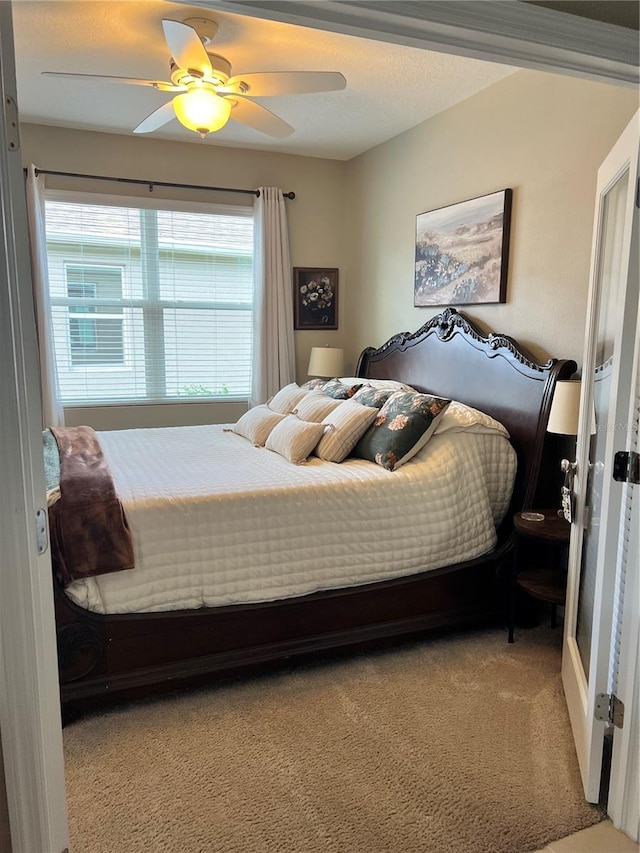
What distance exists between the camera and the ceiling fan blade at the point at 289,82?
2.50 metres

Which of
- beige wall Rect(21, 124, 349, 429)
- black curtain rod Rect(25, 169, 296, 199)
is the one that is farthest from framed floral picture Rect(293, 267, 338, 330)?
black curtain rod Rect(25, 169, 296, 199)

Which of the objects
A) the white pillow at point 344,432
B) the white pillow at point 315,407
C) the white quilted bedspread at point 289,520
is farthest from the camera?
the white pillow at point 315,407

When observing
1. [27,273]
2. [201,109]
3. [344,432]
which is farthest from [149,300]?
[27,273]

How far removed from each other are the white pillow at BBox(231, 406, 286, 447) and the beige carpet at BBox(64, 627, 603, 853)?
4.44 ft

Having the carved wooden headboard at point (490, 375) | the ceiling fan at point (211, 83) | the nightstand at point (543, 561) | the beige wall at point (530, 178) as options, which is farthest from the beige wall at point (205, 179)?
the nightstand at point (543, 561)

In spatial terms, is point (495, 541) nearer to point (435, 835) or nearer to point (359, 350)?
point (435, 835)

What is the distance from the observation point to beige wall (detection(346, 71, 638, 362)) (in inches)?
108

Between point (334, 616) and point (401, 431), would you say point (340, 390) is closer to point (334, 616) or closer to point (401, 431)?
point (401, 431)

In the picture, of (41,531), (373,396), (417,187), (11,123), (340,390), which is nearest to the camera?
(11,123)

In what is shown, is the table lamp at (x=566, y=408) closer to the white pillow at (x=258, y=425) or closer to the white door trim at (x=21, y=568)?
the white pillow at (x=258, y=425)

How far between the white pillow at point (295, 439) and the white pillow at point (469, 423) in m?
0.61

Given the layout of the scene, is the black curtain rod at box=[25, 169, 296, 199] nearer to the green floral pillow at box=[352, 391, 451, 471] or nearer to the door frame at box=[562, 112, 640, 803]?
the green floral pillow at box=[352, 391, 451, 471]

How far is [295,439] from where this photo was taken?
10.1 feet

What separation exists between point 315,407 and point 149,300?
6.20ft
